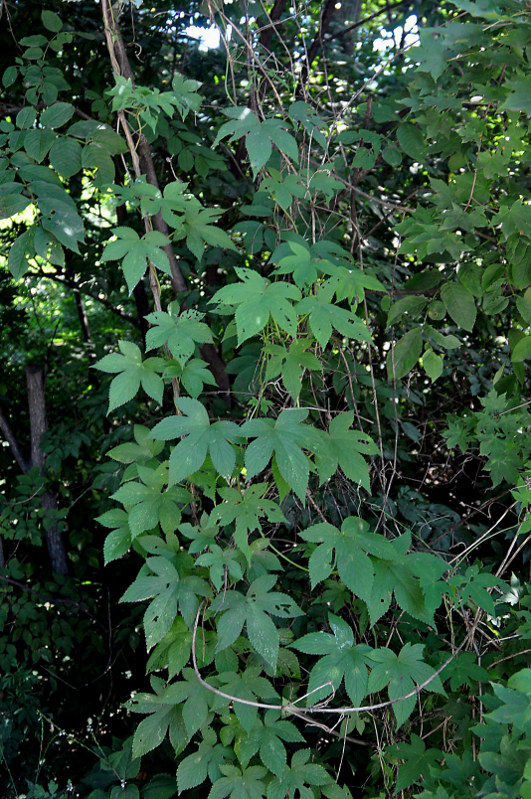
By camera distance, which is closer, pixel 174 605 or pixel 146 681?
pixel 174 605

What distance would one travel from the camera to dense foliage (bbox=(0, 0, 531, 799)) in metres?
1.55

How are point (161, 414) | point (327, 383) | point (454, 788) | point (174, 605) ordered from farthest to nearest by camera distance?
point (161, 414), point (327, 383), point (174, 605), point (454, 788)

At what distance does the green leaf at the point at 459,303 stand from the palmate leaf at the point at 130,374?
36.6 inches

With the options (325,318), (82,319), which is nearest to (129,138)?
(325,318)

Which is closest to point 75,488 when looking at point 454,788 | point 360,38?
point 454,788

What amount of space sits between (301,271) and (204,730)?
1151mm

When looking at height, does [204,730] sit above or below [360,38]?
below

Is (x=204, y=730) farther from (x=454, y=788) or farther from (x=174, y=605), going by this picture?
(x=454, y=788)

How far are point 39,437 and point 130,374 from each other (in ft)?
6.02

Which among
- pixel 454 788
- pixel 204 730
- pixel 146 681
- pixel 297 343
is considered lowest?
pixel 146 681

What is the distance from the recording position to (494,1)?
5.09ft

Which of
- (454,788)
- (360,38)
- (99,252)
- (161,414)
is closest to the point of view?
(454,788)

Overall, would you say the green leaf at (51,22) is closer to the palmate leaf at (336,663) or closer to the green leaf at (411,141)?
the green leaf at (411,141)

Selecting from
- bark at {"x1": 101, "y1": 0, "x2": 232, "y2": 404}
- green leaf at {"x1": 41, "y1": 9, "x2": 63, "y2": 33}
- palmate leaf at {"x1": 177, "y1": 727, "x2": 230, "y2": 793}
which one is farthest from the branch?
palmate leaf at {"x1": 177, "y1": 727, "x2": 230, "y2": 793}
